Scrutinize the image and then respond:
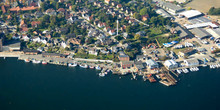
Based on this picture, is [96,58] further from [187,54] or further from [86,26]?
[187,54]

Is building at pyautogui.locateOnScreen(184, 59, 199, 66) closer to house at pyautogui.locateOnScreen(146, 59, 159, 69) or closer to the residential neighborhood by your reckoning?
the residential neighborhood

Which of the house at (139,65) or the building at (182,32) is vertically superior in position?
the building at (182,32)

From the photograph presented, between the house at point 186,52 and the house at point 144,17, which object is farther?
the house at point 144,17

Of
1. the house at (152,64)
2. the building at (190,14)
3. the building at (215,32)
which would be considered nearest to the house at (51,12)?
the house at (152,64)

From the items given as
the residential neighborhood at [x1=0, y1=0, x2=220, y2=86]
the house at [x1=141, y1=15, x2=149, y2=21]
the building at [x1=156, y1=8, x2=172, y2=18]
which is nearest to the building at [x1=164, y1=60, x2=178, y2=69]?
the residential neighborhood at [x1=0, y1=0, x2=220, y2=86]

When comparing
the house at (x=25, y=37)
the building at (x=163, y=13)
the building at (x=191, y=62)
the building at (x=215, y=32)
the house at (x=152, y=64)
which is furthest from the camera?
the building at (x=163, y=13)

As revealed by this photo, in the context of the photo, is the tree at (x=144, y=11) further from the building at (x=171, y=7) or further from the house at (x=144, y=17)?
the building at (x=171, y=7)

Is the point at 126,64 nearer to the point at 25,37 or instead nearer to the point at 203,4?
the point at 25,37

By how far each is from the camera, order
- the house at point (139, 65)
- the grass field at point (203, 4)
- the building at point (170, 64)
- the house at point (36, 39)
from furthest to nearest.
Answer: the grass field at point (203, 4)
the house at point (36, 39)
the building at point (170, 64)
the house at point (139, 65)
